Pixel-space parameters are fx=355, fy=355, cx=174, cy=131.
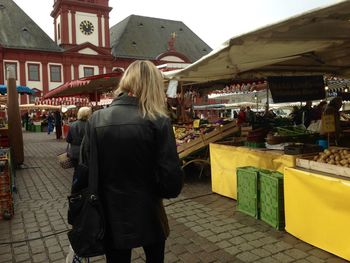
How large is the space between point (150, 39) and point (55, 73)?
14877mm

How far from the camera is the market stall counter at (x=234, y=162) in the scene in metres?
4.99

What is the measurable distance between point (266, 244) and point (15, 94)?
27.5 ft

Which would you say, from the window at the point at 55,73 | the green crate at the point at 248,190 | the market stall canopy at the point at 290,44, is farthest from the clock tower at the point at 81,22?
the green crate at the point at 248,190

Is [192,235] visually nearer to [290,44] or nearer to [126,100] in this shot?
[290,44]

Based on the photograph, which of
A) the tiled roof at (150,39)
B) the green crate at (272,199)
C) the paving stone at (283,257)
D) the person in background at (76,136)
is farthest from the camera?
the tiled roof at (150,39)

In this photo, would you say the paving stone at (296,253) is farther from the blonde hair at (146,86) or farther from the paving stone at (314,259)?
the blonde hair at (146,86)

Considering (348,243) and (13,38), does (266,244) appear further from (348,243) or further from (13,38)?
(13,38)

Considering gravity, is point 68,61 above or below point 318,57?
above

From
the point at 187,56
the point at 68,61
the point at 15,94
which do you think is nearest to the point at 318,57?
the point at 15,94

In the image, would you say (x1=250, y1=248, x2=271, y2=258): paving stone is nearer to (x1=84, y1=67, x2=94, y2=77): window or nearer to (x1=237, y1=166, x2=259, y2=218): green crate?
Result: (x1=237, y1=166, x2=259, y2=218): green crate

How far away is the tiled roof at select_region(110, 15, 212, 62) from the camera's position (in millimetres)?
46688

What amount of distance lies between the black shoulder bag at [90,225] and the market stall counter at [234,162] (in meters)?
3.20

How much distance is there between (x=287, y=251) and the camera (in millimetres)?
3938

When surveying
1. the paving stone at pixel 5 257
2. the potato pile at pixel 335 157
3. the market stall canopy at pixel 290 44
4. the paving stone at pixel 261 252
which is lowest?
the paving stone at pixel 5 257
